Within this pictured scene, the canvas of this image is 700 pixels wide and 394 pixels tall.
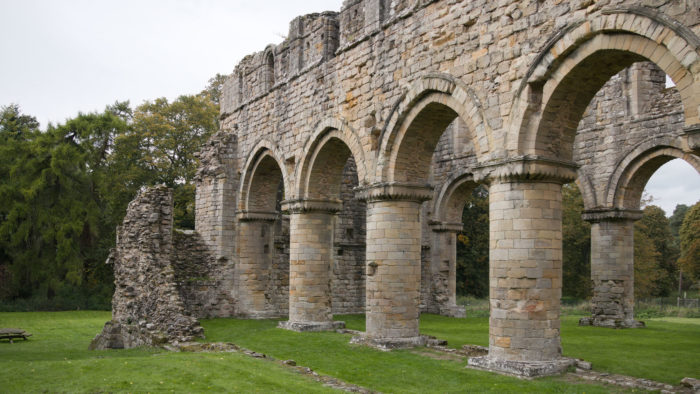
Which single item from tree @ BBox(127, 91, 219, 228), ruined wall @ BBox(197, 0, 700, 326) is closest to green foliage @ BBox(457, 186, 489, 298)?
ruined wall @ BBox(197, 0, 700, 326)

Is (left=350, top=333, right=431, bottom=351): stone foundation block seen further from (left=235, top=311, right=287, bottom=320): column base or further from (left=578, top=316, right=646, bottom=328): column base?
(left=578, top=316, right=646, bottom=328): column base

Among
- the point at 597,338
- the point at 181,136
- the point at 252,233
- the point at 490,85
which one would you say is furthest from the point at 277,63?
the point at 181,136

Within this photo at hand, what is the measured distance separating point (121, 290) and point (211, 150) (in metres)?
5.39

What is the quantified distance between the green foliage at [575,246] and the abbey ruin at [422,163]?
1523 cm

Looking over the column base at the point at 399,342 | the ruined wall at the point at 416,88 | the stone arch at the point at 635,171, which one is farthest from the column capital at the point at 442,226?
the column base at the point at 399,342

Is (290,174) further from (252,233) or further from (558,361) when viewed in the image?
(558,361)

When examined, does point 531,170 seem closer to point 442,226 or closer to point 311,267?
point 311,267

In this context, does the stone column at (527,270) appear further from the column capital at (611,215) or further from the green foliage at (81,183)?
the green foliage at (81,183)

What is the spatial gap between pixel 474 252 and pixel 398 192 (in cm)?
2176

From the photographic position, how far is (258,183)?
18016mm

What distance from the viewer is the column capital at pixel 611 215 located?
52.6ft

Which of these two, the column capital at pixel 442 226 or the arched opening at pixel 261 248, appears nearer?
the arched opening at pixel 261 248

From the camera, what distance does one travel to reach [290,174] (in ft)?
51.2

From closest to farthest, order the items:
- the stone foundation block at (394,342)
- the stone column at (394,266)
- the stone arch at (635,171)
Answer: the stone foundation block at (394,342), the stone column at (394,266), the stone arch at (635,171)
